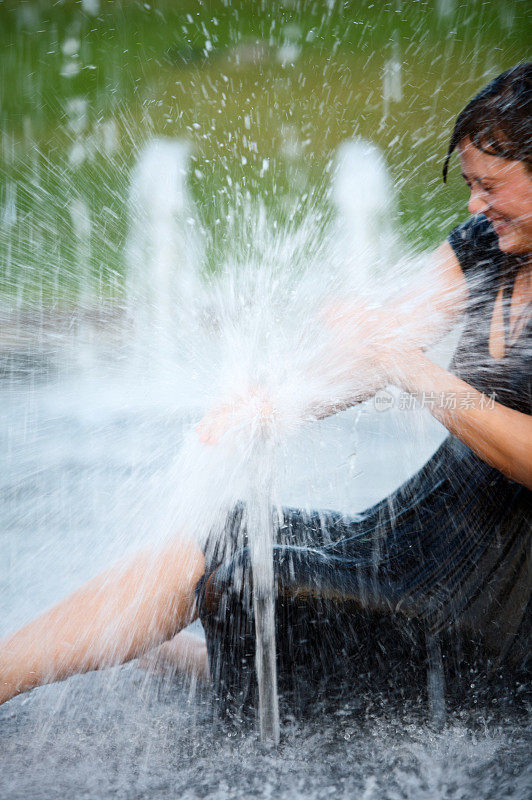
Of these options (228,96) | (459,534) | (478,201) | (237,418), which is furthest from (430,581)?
(228,96)

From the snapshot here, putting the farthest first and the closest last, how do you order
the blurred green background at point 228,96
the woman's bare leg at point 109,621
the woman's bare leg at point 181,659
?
the blurred green background at point 228,96, the woman's bare leg at point 181,659, the woman's bare leg at point 109,621

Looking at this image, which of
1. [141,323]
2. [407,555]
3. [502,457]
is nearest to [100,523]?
[407,555]

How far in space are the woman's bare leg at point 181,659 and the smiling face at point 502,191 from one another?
76 cm

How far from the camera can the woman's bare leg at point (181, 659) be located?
98 cm

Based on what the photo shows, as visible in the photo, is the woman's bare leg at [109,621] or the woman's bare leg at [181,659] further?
the woman's bare leg at [181,659]

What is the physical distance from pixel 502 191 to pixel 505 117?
3.2 inches

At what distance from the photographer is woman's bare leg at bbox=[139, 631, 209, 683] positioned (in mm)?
978

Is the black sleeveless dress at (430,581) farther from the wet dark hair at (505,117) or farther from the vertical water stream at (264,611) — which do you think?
the wet dark hair at (505,117)

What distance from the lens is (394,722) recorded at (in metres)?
0.73

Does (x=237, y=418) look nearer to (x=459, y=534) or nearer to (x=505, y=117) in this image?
(x=459, y=534)

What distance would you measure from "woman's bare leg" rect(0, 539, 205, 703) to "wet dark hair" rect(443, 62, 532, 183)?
584mm

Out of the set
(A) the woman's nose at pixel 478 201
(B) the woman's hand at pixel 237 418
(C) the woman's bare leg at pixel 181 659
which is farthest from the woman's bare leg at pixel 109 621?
(A) the woman's nose at pixel 478 201

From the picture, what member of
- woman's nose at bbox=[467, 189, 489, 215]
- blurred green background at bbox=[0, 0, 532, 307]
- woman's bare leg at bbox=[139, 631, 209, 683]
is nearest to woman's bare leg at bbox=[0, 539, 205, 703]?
woman's bare leg at bbox=[139, 631, 209, 683]

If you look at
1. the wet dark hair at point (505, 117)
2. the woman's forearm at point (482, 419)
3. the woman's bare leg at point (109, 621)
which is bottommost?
the woman's bare leg at point (109, 621)
